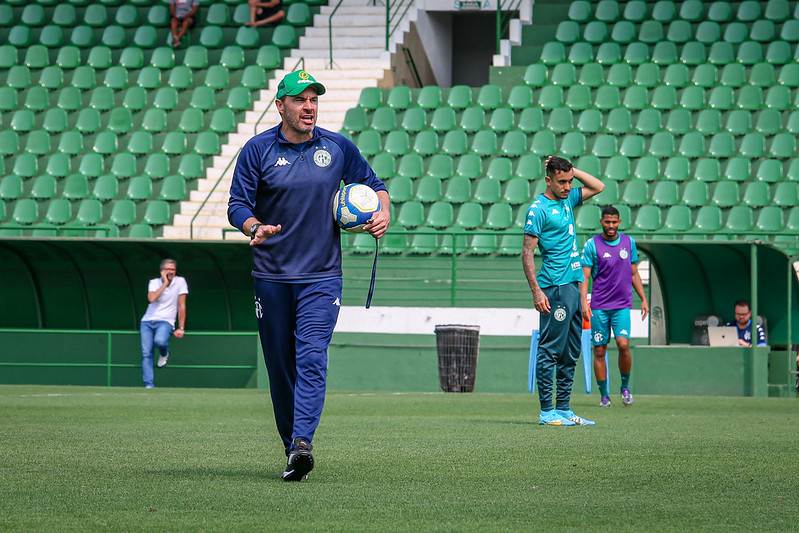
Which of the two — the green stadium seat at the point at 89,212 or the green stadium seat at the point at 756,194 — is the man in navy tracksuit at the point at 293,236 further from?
the green stadium seat at the point at 89,212

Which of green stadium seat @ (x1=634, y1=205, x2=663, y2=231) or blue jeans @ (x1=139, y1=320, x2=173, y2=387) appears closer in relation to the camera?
blue jeans @ (x1=139, y1=320, x2=173, y2=387)

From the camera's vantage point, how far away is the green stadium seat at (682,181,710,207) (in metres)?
20.8

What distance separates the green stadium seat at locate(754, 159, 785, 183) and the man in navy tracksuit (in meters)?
15.9

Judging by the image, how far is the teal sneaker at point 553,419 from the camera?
1012 cm

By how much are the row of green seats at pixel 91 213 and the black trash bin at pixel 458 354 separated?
7241 millimetres

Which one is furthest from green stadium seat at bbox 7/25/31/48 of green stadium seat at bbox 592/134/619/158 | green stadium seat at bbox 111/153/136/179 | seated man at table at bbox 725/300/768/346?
seated man at table at bbox 725/300/768/346

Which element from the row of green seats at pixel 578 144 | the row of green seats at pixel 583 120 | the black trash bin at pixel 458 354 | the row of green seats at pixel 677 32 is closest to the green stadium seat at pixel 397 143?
the row of green seats at pixel 578 144

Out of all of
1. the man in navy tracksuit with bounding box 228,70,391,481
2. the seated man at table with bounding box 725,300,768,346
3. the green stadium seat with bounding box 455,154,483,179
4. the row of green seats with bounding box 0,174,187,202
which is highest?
the green stadium seat with bounding box 455,154,483,179

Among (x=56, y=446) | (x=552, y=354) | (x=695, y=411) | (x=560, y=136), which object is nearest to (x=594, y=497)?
(x=56, y=446)

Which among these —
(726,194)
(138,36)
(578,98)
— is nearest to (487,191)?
(578,98)

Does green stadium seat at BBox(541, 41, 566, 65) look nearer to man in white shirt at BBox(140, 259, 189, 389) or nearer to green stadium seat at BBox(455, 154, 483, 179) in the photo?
green stadium seat at BBox(455, 154, 483, 179)

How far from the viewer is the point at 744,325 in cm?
1723

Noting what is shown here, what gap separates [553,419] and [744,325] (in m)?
7.97

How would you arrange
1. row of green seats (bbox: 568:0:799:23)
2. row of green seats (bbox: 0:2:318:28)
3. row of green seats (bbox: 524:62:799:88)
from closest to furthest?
row of green seats (bbox: 524:62:799:88) → row of green seats (bbox: 568:0:799:23) → row of green seats (bbox: 0:2:318:28)
